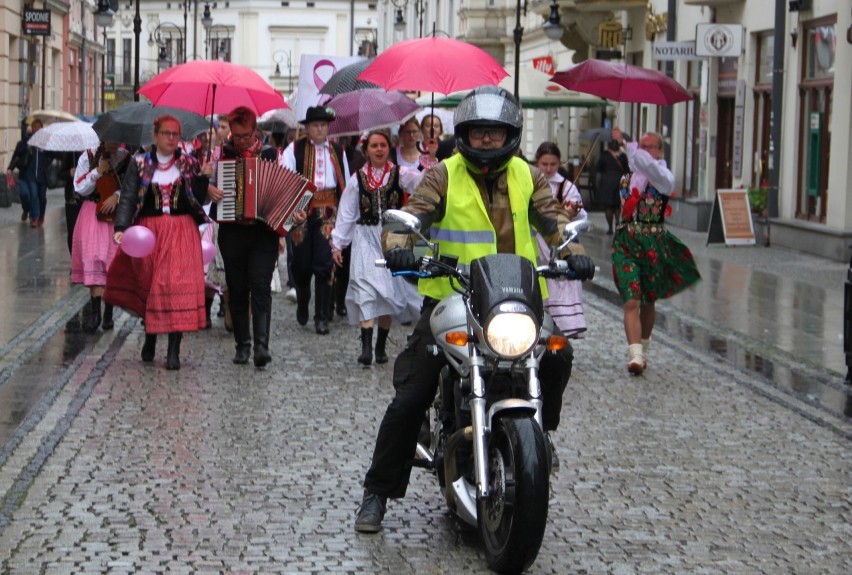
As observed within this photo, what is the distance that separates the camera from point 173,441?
8.67 m

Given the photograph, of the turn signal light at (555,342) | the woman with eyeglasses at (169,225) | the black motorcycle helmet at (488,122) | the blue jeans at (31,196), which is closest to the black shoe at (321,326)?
the woman with eyeglasses at (169,225)

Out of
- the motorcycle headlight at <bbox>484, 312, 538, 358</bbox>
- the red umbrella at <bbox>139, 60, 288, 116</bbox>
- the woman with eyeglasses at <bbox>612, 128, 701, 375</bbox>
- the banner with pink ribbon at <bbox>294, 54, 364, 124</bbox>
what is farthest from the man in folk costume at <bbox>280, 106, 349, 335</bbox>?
the motorcycle headlight at <bbox>484, 312, 538, 358</bbox>

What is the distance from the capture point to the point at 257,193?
11.5 m

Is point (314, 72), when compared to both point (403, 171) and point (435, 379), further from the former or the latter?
point (435, 379)

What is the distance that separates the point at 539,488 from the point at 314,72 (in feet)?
44.7

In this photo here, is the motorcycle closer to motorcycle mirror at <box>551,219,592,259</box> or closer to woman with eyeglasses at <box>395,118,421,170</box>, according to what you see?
motorcycle mirror at <box>551,219,592,259</box>

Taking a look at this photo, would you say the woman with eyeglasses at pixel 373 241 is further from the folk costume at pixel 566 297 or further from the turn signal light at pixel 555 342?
the turn signal light at pixel 555 342

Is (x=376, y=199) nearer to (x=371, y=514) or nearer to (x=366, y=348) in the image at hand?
(x=366, y=348)

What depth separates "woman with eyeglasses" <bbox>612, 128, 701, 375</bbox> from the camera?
11562 mm

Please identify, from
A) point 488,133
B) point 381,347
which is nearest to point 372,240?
point 381,347

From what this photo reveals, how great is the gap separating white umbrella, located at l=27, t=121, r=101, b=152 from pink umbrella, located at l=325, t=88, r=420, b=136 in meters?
2.83

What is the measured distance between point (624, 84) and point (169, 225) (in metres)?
3.70

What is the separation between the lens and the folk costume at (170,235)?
1121cm

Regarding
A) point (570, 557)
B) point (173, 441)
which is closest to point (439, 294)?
point (570, 557)
